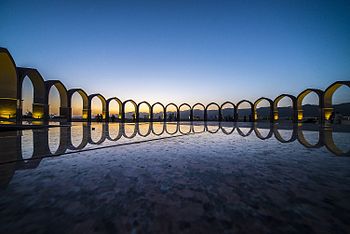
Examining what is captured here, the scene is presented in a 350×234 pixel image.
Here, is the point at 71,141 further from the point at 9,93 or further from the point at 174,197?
the point at 9,93

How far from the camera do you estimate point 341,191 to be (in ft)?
6.09

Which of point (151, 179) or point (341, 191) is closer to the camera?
point (341, 191)

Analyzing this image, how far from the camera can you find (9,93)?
1766 cm

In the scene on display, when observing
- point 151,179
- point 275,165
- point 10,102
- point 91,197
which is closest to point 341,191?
point 275,165

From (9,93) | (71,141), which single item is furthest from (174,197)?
(9,93)

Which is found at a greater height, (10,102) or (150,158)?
(10,102)

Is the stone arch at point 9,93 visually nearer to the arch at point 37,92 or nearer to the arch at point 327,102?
the arch at point 37,92

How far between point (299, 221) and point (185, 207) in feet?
3.17

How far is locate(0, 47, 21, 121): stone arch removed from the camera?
17.0 meters

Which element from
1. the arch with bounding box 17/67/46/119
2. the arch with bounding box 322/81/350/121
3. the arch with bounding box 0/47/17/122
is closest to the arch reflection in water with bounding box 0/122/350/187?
the arch with bounding box 0/47/17/122

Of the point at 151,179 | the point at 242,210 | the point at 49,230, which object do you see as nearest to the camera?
the point at 49,230

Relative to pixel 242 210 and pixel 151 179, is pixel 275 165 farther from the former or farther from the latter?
pixel 151 179

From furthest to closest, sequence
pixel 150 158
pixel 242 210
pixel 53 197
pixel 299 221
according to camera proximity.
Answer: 1. pixel 150 158
2. pixel 53 197
3. pixel 242 210
4. pixel 299 221

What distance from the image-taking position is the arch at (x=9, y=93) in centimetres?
1702
